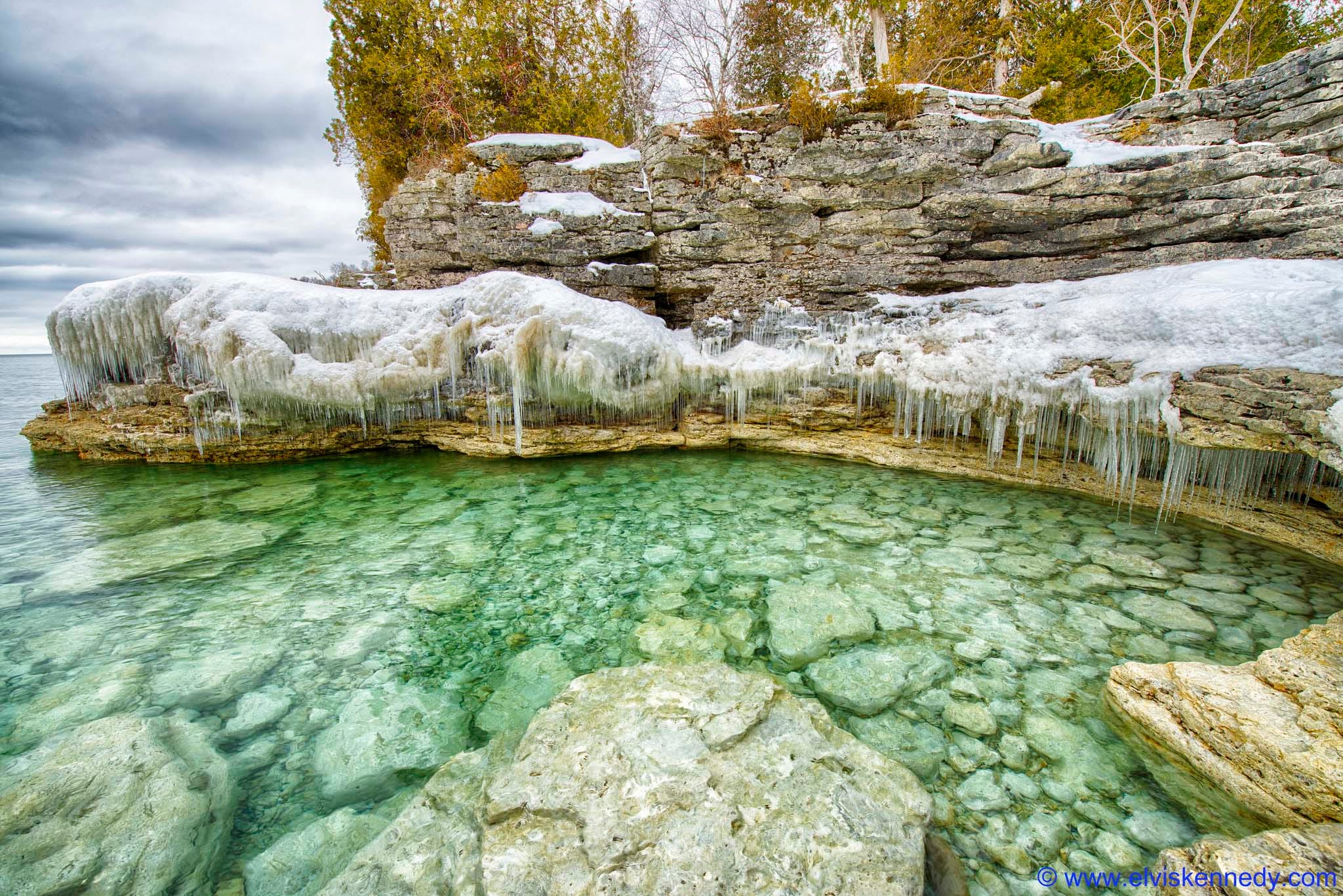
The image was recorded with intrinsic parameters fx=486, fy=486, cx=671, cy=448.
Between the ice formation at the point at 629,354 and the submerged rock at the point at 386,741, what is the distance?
13.0ft

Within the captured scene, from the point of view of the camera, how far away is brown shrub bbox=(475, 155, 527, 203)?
7203 millimetres

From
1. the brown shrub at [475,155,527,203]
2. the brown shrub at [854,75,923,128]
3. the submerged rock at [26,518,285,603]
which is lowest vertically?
the submerged rock at [26,518,285,603]

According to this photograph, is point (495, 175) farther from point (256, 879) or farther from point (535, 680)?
point (256, 879)

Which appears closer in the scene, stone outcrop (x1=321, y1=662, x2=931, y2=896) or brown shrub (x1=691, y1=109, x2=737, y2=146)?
stone outcrop (x1=321, y1=662, x2=931, y2=896)

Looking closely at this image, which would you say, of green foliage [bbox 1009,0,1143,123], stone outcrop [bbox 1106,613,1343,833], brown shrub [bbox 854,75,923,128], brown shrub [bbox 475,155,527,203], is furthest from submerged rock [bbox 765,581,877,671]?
green foliage [bbox 1009,0,1143,123]

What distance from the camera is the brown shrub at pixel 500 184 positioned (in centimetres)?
720

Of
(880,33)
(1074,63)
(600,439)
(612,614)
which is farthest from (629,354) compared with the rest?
(1074,63)

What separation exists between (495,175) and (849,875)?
333 inches

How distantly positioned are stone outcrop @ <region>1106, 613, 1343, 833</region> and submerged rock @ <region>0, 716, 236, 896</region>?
379cm

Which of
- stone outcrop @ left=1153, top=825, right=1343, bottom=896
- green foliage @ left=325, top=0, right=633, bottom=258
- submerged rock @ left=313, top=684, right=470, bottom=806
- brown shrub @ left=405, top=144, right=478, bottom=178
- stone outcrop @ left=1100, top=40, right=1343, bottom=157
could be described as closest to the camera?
stone outcrop @ left=1153, top=825, right=1343, bottom=896

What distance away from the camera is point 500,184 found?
23.6 ft

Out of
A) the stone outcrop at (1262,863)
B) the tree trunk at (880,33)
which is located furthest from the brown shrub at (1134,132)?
the stone outcrop at (1262,863)

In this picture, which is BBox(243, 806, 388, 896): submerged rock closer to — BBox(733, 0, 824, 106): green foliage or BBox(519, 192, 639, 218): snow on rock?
BBox(519, 192, 639, 218): snow on rock

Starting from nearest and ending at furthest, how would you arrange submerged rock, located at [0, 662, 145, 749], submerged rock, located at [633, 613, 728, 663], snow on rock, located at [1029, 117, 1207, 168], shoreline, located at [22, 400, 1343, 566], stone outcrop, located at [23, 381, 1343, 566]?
1. submerged rock, located at [0, 662, 145, 749]
2. submerged rock, located at [633, 613, 728, 663]
3. stone outcrop, located at [23, 381, 1343, 566]
4. snow on rock, located at [1029, 117, 1207, 168]
5. shoreline, located at [22, 400, 1343, 566]
